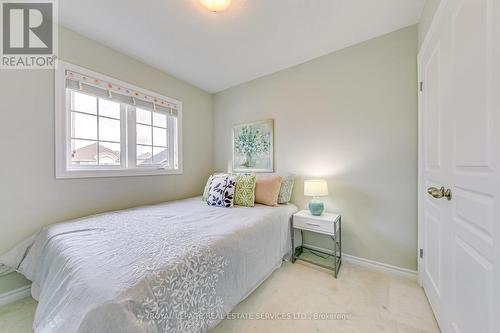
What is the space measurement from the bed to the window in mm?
656

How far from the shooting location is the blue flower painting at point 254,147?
278 cm

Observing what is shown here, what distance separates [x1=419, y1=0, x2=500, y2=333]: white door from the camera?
2.48 ft

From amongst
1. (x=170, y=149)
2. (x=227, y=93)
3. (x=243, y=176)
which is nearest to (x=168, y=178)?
(x=170, y=149)

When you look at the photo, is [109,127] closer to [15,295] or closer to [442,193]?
[15,295]

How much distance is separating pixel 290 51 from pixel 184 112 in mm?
1760

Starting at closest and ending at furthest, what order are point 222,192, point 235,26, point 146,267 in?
point 146,267 < point 235,26 < point 222,192

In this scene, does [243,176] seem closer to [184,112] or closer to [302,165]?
[302,165]

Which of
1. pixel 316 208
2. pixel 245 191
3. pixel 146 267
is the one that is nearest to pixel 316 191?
pixel 316 208

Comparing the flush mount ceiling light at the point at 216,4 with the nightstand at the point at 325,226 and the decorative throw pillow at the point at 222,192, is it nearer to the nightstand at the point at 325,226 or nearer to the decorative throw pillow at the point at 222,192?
the decorative throw pillow at the point at 222,192

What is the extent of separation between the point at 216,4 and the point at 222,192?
1809 millimetres

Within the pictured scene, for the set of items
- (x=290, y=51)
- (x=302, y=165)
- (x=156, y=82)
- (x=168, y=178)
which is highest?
(x=290, y=51)

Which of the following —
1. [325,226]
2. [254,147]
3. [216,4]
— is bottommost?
[325,226]

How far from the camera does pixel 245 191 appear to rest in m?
2.36

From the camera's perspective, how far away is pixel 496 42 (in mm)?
730
